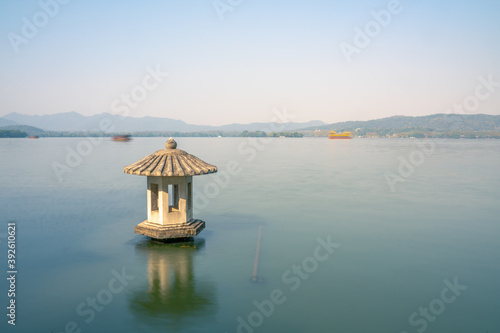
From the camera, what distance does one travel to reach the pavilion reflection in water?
26.2 ft

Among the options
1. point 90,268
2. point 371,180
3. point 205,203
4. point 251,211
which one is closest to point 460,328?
point 90,268

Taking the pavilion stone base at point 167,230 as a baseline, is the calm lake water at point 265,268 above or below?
below

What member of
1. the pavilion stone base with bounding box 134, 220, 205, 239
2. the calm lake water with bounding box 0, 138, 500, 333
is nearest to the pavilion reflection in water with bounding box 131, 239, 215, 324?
the calm lake water with bounding box 0, 138, 500, 333

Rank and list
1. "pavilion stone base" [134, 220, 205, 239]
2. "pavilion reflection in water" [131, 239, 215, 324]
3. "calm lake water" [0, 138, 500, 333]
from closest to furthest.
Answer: "calm lake water" [0, 138, 500, 333]
"pavilion reflection in water" [131, 239, 215, 324]
"pavilion stone base" [134, 220, 205, 239]

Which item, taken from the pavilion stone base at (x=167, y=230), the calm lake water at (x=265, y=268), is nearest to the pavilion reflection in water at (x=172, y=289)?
the calm lake water at (x=265, y=268)

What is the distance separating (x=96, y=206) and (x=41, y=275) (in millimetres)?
9897

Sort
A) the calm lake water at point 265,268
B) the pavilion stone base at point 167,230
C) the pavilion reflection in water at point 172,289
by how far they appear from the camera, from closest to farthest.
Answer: the calm lake water at point 265,268 < the pavilion reflection in water at point 172,289 < the pavilion stone base at point 167,230

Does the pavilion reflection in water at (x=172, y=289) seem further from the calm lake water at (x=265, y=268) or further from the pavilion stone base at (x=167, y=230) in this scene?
the pavilion stone base at (x=167, y=230)

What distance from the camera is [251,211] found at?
1831 centimetres

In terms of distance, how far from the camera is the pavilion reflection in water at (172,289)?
26.2ft

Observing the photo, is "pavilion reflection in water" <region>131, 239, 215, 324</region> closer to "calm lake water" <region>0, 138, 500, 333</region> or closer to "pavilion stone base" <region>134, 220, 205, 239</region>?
"calm lake water" <region>0, 138, 500, 333</region>

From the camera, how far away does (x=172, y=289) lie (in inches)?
359

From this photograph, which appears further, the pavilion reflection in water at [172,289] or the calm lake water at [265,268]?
the pavilion reflection in water at [172,289]

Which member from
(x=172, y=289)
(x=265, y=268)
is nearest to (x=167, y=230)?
(x=172, y=289)
